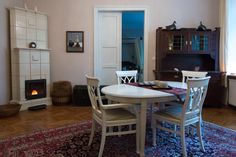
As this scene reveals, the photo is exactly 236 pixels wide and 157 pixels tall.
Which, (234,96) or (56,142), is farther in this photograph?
(234,96)

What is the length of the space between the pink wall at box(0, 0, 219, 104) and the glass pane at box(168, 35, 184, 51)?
495 millimetres

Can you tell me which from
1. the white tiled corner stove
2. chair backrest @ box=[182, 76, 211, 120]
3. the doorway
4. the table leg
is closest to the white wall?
the white tiled corner stove

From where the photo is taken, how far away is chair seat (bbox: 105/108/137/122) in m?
2.26

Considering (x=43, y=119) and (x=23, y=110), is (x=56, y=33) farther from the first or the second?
(x=43, y=119)

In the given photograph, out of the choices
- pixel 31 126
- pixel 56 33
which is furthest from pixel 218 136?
pixel 56 33

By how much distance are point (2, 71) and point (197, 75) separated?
12.1ft

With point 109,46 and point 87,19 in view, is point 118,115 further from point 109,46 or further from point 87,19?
point 87,19

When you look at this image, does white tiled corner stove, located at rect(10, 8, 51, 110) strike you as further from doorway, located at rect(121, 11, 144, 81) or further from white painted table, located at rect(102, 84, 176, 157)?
doorway, located at rect(121, 11, 144, 81)

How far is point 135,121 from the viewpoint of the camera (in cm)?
231

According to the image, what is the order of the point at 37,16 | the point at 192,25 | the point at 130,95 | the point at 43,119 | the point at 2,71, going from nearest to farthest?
1. the point at 130,95
2. the point at 43,119
3. the point at 2,71
4. the point at 37,16
5. the point at 192,25

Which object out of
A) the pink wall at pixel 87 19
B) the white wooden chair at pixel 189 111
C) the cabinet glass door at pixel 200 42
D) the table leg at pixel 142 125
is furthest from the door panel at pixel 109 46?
the table leg at pixel 142 125

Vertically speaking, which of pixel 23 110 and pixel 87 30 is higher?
pixel 87 30

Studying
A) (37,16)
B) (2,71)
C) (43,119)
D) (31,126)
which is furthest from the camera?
(37,16)

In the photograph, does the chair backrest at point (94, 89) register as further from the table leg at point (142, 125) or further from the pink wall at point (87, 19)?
the pink wall at point (87, 19)
